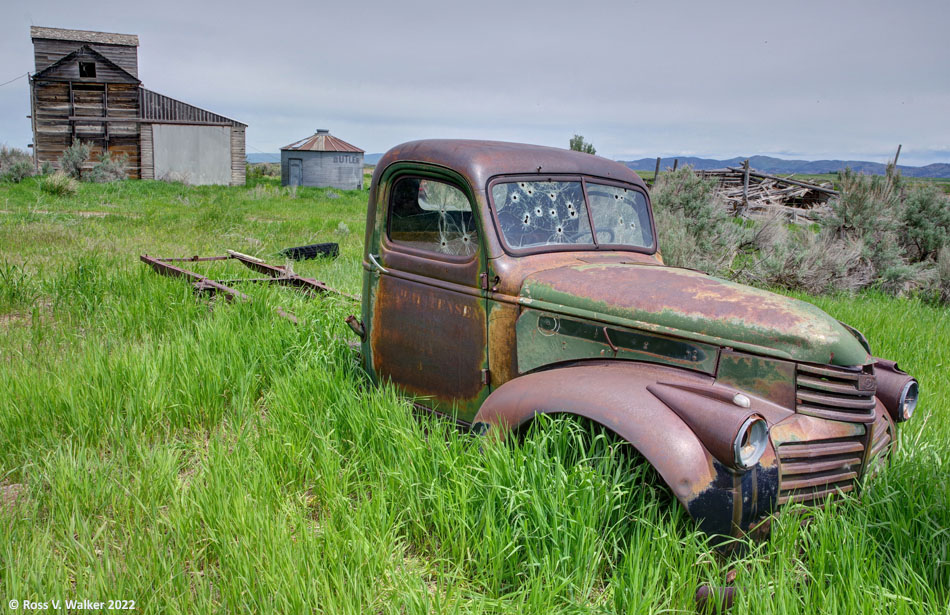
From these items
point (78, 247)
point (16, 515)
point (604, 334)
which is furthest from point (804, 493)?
point (78, 247)

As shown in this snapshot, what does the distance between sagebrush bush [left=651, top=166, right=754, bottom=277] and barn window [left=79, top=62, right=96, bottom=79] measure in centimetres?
2772

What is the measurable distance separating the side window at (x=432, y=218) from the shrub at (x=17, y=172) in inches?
1021

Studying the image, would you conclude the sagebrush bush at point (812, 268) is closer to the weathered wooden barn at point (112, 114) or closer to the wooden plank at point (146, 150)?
the weathered wooden barn at point (112, 114)

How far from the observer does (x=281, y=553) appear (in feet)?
7.64

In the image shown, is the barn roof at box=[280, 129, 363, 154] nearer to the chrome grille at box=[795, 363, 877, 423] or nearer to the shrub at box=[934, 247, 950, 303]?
the shrub at box=[934, 247, 950, 303]

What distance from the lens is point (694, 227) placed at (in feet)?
34.1

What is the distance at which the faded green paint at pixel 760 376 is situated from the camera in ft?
8.59

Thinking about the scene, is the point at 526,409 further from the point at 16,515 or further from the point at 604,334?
the point at 16,515

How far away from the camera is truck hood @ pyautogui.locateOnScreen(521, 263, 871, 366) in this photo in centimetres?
261

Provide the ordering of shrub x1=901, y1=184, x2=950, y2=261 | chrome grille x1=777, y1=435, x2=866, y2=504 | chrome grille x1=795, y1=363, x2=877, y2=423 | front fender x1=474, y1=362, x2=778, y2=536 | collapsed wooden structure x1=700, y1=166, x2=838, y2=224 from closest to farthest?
front fender x1=474, y1=362, x2=778, y2=536
chrome grille x1=777, y1=435, x2=866, y2=504
chrome grille x1=795, y1=363, x2=877, y2=423
shrub x1=901, y1=184, x2=950, y2=261
collapsed wooden structure x1=700, y1=166, x2=838, y2=224

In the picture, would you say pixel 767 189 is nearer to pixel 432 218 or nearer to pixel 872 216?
pixel 872 216

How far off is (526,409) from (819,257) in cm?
817

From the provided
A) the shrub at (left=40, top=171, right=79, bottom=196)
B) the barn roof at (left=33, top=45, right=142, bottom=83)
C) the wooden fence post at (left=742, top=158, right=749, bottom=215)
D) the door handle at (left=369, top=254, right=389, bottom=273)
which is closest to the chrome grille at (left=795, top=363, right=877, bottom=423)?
the door handle at (left=369, top=254, right=389, bottom=273)

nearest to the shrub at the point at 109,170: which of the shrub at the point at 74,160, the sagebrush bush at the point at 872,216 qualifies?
the shrub at the point at 74,160
